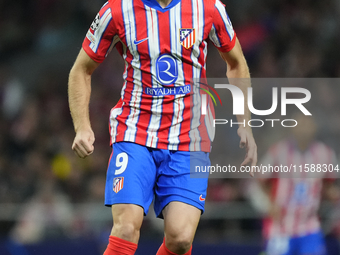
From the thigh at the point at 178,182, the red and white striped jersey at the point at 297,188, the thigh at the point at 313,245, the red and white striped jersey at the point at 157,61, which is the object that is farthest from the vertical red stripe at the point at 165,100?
the thigh at the point at 313,245

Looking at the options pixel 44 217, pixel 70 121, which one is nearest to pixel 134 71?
pixel 44 217

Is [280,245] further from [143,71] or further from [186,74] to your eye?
[143,71]

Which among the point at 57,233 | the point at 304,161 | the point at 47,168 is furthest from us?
the point at 47,168

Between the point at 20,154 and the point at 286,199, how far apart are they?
3935 millimetres

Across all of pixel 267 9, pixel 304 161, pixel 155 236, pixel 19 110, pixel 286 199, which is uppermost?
pixel 267 9

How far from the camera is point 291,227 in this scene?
538 cm

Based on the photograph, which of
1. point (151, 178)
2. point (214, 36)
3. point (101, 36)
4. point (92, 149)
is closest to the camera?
point (92, 149)

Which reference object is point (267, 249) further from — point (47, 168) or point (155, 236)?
point (47, 168)

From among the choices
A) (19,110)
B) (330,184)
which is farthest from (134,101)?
(19,110)

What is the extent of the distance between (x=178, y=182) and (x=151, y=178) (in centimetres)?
16

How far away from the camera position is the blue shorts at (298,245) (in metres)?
5.14

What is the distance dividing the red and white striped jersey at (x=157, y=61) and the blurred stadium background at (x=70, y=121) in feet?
8.49

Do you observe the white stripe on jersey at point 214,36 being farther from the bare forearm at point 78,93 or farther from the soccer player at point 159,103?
the bare forearm at point 78,93

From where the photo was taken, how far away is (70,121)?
7918mm
